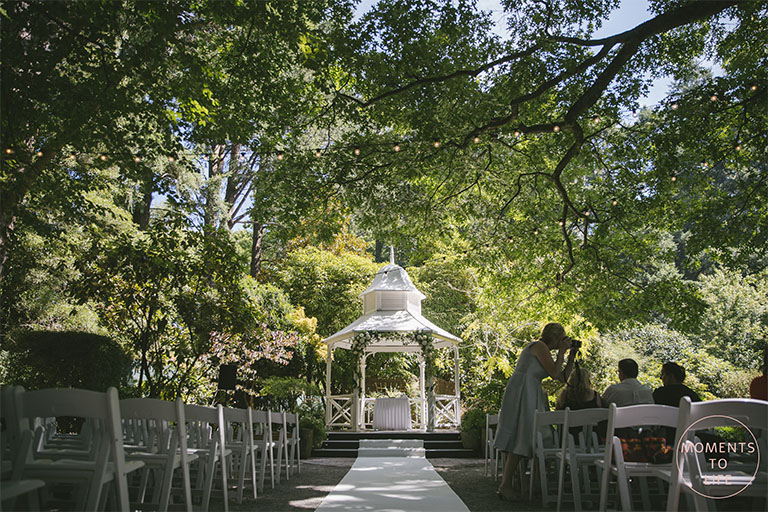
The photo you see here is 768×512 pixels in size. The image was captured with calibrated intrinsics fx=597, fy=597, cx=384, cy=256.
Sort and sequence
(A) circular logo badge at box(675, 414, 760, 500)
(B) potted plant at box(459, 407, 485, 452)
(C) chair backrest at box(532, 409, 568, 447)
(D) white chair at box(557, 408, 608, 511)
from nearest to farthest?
(A) circular logo badge at box(675, 414, 760, 500), (D) white chair at box(557, 408, 608, 511), (C) chair backrest at box(532, 409, 568, 447), (B) potted plant at box(459, 407, 485, 452)

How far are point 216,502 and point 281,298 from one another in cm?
1131

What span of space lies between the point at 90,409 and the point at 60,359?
8.79m

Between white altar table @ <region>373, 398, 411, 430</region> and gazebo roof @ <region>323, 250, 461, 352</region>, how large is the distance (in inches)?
54.8

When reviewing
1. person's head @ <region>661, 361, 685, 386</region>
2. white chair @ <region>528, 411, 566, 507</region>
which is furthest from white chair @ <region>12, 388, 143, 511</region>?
person's head @ <region>661, 361, 685, 386</region>

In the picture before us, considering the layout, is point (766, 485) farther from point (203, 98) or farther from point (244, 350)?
point (244, 350)

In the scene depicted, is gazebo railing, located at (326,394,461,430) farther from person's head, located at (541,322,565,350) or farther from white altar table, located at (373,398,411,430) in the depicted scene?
person's head, located at (541,322,565,350)

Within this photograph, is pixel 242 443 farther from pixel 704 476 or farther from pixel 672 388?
pixel 704 476

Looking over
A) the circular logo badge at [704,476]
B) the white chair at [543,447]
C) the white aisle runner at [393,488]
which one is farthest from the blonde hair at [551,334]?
the circular logo badge at [704,476]

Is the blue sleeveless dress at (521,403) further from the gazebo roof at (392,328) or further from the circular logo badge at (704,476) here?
the gazebo roof at (392,328)

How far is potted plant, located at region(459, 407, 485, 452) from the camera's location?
1172 centimetres

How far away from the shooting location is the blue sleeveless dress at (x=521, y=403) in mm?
5590

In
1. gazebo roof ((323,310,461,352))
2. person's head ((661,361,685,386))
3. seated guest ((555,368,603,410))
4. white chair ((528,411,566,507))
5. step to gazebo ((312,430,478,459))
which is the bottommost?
step to gazebo ((312,430,478,459))

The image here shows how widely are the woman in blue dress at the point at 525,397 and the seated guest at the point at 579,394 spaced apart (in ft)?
2.22

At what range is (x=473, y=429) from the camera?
11766 mm
